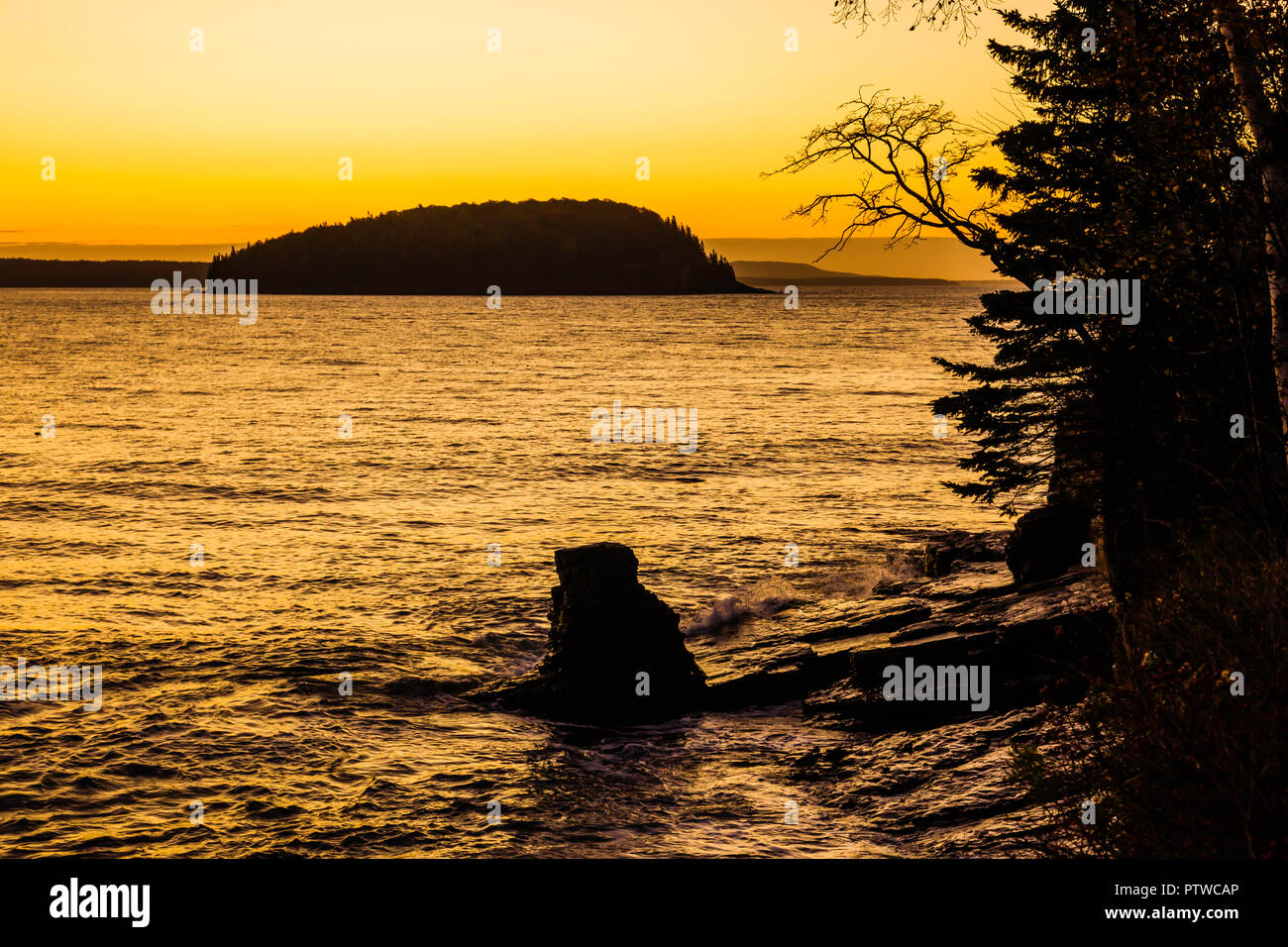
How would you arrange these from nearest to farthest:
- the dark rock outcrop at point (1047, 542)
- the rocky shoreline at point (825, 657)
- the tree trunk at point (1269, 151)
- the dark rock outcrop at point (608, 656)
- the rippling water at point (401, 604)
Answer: the tree trunk at point (1269, 151)
the rippling water at point (401, 604)
the rocky shoreline at point (825, 657)
the dark rock outcrop at point (608, 656)
the dark rock outcrop at point (1047, 542)

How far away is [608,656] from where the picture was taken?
55.3ft

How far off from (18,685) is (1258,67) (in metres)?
20.3

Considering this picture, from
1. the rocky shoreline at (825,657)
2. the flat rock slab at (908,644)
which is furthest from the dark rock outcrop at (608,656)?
the flat rock slab at (908,644)

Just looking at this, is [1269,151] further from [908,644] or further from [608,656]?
[608,656]

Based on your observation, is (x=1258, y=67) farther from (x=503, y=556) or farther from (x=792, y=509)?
(x=792, y=509)

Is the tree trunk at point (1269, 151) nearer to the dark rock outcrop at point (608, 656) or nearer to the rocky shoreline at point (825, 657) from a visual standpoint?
the rocky shoreline at point (825, 657)

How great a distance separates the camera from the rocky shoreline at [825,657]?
14.6 metres

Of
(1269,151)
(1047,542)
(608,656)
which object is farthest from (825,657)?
(1269,151)

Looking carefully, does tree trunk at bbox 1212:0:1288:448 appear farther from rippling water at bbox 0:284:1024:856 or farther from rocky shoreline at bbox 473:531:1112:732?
rippling water at bbox 0:284:1024:856

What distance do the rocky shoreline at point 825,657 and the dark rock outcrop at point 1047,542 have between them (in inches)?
6.7

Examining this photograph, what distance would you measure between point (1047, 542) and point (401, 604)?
45.4 feet

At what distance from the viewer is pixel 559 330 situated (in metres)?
164

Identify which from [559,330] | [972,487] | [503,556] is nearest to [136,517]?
[503,556]
